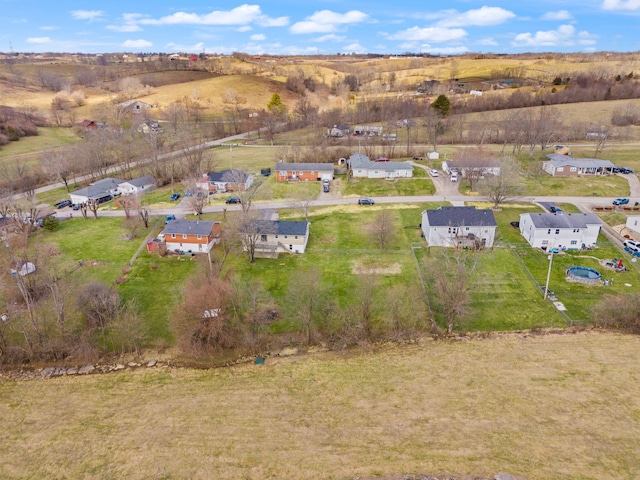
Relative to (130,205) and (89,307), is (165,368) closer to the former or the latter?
(89,307)

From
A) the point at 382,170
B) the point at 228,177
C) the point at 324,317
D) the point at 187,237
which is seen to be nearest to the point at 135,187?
the point at 228,177

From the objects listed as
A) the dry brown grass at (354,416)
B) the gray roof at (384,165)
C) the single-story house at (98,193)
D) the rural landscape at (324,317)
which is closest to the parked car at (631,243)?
the rural landscape at (324,317)

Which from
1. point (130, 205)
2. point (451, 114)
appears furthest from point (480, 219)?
point (451, 114)

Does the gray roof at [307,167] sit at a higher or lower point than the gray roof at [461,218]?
higher

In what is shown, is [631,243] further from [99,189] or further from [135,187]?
[99,189]

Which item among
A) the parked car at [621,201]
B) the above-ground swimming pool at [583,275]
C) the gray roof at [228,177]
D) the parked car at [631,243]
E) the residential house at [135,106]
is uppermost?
the residential house at [135,106]

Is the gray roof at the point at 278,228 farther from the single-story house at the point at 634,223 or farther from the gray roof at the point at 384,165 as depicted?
the single-story house at the point at 634,223
